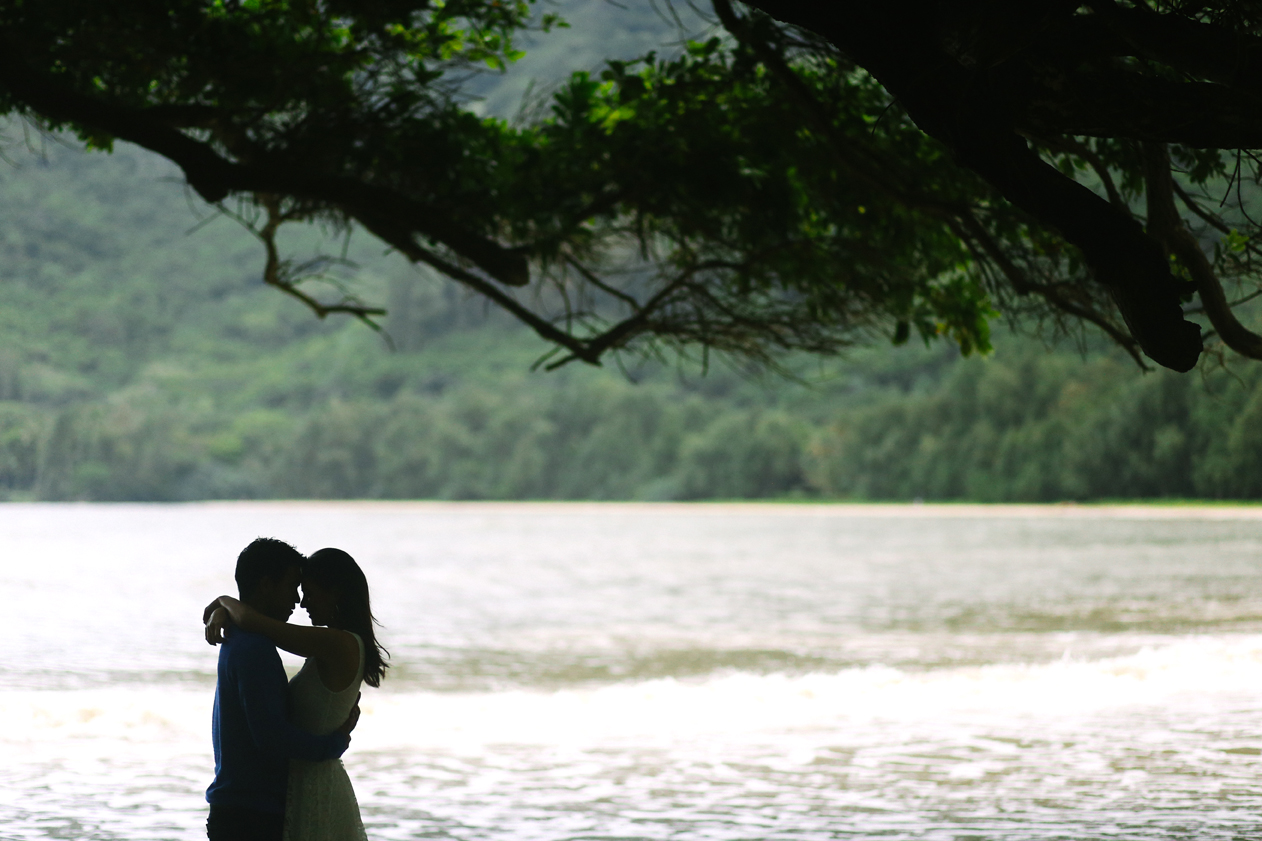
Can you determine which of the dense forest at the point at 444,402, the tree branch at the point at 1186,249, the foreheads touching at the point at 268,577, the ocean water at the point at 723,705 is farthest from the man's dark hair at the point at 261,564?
the dense forest at the point at 444,402

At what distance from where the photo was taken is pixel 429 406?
138875 millimetres

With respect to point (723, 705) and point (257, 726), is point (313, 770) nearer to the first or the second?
point (257, 726)

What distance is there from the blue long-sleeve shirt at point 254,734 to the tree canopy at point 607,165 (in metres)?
3.00

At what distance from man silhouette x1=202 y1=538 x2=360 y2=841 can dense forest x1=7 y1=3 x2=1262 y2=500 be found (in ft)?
224

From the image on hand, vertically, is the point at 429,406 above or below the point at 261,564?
above

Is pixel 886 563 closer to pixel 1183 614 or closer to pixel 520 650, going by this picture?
pixel 1183 614

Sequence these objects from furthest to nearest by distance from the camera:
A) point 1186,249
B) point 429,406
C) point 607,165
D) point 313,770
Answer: point 429,406
point 607,165
point 1186,249
point 313,770

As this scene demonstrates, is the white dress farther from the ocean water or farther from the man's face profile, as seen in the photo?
the ocean water

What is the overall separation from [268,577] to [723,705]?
29.6 ft

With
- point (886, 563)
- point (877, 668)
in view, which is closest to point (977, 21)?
point (877, 668)

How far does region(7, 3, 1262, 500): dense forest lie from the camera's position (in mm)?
86500

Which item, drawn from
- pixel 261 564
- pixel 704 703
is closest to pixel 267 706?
pixel 261 564

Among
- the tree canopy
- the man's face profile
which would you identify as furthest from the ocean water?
the man's face profile

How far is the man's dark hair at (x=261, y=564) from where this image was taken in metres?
3.50
